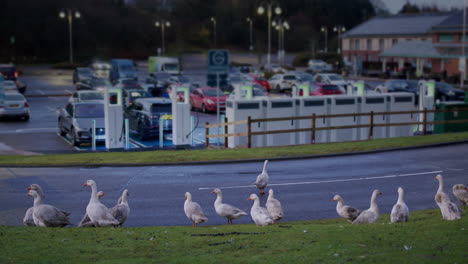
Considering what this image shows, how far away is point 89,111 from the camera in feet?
87.5

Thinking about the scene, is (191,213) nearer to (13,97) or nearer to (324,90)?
(13,97)

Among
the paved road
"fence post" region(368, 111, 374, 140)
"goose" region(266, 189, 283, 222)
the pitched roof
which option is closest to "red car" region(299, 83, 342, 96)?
"fence post" region(368, 111, 374, 140)

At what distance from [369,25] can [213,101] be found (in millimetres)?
55496

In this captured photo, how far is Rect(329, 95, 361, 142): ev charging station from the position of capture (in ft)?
84.6

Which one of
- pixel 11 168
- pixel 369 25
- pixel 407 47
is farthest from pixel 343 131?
pixel 369 25

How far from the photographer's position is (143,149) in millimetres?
24344

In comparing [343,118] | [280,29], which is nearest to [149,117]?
[343,118]

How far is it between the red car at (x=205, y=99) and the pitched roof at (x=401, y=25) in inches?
1708

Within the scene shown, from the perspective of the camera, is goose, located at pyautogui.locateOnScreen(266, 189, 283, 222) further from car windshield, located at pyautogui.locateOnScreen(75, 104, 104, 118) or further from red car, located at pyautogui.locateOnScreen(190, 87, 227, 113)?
red car, located at pyautogui.locateOnScreen(190, 87, 227, 113)

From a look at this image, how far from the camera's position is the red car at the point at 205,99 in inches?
1522

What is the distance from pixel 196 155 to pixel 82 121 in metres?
6.81

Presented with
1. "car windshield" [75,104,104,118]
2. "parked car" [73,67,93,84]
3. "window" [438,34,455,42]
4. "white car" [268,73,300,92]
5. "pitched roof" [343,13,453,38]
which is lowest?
"car windshield" [75,104,104,118]

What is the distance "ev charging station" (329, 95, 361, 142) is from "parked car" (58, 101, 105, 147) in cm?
934

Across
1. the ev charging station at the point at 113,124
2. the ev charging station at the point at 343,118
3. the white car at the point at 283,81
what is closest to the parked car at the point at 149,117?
the ev charging station at the point at 113,124
